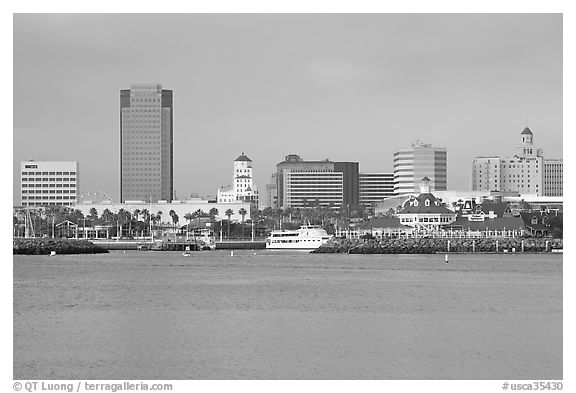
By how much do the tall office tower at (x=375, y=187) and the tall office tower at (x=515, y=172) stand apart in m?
23.1

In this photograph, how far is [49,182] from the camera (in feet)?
494

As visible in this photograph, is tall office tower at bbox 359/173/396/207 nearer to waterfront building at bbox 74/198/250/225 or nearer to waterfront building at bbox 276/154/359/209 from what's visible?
waterfront building at bbox 276/154/359/209

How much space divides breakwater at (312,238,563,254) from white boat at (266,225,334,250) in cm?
384

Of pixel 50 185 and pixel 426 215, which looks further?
pixel 50 185

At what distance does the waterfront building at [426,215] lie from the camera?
4294 inches

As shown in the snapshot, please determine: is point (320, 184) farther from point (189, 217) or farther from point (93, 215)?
point (93, 215)

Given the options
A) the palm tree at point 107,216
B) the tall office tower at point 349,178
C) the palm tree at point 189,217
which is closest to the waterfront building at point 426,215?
the palm tree at point 189,217

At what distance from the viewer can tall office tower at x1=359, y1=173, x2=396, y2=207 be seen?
182 m

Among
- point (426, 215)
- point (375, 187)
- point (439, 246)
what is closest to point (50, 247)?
point (439, 246)

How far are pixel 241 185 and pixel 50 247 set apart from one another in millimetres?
81651

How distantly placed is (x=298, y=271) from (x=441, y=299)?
1996 cm

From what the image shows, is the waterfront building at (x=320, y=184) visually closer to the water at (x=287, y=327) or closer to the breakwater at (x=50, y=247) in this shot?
the breakwater at (x=50, y=247)

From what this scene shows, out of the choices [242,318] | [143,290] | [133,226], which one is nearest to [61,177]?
[133,226]
